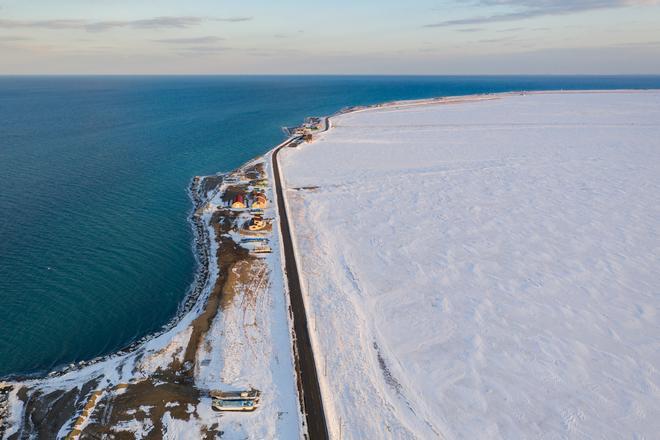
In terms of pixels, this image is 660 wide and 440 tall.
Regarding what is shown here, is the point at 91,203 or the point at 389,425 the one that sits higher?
the point at 91,203

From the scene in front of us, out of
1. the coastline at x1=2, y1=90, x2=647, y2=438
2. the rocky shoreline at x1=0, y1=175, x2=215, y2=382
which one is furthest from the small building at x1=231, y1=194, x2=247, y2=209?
the coastline at x1=2, y1=90, x2=647, y2=438

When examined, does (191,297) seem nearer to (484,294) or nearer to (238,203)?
(238,203)

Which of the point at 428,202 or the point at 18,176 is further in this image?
the point at 18,176

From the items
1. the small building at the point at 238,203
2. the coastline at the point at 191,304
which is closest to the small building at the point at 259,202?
the small building at the point at 238,203

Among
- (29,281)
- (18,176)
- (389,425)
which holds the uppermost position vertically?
(18,176)

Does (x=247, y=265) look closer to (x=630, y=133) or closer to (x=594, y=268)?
(x=594, y=268)

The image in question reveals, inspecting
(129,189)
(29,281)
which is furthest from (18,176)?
(29,281)

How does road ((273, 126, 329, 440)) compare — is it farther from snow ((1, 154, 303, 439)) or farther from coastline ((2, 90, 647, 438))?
coastline ((2, 90, 647, 438))
